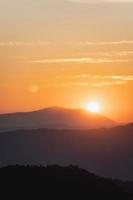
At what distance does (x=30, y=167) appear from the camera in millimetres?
61844

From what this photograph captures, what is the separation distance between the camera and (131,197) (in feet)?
196

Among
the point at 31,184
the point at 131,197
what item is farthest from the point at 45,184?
the point at 131,197

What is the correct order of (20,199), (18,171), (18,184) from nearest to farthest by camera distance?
(20,199)
(18,184)
(18,171)

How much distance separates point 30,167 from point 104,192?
8.69m

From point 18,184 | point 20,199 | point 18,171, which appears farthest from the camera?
point 18,171

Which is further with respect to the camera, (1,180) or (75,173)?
(75,173)

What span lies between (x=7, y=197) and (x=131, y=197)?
540 inches

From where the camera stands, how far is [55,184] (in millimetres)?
57844

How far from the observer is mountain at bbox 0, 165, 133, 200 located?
55562 mm

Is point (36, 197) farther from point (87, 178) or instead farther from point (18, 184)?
point (87, 178)

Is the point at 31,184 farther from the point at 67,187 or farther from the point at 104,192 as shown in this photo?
the point at 104,192

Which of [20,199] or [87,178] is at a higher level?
[87,178]

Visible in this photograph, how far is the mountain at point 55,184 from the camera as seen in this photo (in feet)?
182

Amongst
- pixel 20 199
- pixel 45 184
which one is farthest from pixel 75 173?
pixel 20 199
